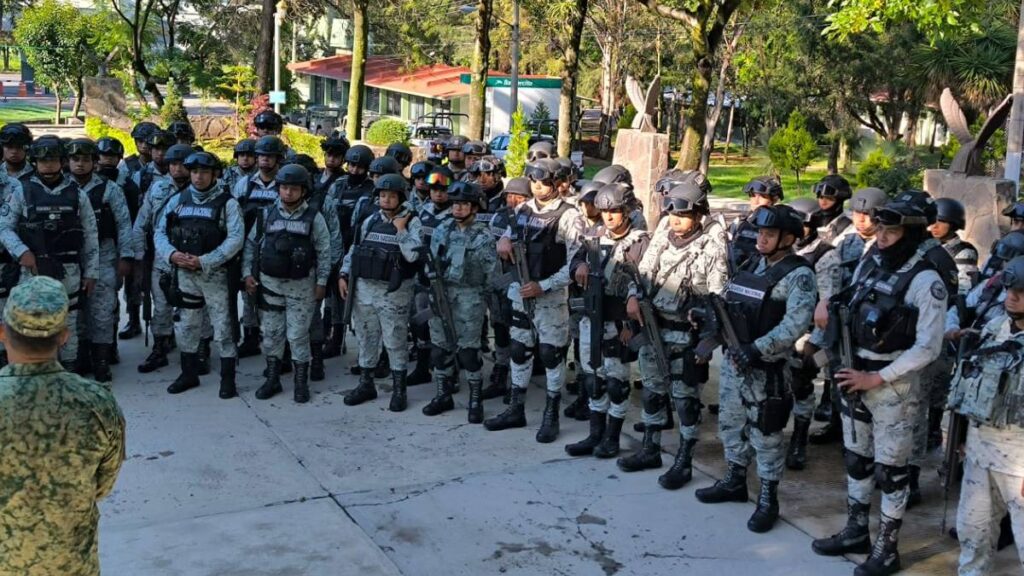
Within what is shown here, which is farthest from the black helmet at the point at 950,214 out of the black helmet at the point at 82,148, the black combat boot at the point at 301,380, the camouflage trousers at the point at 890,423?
the black helmet at the point at 82,148

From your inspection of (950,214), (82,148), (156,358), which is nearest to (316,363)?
(156,358)

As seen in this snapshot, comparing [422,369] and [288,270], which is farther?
[422,369]

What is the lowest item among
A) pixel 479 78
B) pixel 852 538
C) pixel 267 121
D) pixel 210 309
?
pixel 852 538

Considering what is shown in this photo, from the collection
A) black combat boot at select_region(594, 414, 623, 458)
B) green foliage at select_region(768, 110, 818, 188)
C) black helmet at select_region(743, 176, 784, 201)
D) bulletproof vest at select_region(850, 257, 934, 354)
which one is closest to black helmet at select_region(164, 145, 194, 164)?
black combat boot at select_region(594, 414, 623, 458)

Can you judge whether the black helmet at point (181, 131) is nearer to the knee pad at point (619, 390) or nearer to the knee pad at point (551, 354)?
the knee pad at point (551, 354)

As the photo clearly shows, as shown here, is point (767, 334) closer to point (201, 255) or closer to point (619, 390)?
point (619, 390)

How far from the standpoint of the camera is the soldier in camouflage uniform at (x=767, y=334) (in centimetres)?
596

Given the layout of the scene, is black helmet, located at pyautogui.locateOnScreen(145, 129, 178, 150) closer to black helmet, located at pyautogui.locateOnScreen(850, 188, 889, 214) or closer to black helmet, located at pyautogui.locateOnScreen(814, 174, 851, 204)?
black helmet, located at pyautogui.locateOnScreen(814, 174, 851, 204)

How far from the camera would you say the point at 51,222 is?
26.7 feet

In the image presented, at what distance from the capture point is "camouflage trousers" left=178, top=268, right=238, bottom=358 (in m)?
8.45

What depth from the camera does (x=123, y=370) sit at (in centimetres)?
925

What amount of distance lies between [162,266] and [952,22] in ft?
25.0

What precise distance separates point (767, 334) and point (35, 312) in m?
3.82

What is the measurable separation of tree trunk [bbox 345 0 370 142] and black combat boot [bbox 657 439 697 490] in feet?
69.7
